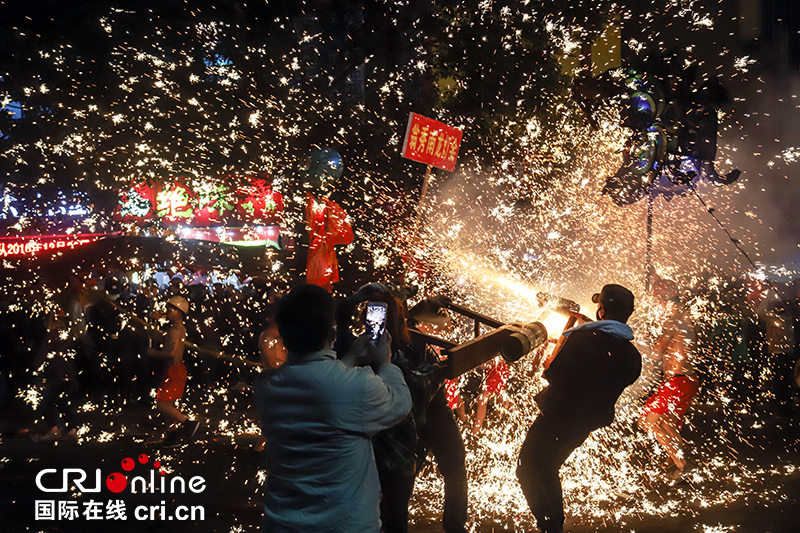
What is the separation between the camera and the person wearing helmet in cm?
655

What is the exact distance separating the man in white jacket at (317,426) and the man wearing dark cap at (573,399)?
182 centimetres

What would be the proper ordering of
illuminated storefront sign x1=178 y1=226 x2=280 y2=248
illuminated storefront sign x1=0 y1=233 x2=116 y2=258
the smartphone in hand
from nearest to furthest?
the smartphone in hand, illuminated storefront sign x1=0 y1=233 x2=116 y2=258, illuminated storefront sign x1=178 y1=226 x2=280 y2=248

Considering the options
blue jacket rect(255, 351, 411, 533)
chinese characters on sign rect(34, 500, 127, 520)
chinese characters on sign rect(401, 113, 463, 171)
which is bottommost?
chinese characters on sign rect(34, 500, 127, 520)

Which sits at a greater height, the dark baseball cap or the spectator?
the dark baseball cap

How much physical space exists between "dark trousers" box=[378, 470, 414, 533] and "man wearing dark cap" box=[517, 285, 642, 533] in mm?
1071

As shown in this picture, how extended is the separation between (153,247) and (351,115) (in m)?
3.51

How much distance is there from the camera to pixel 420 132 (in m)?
7.25

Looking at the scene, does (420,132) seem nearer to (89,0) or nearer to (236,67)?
(236,67)

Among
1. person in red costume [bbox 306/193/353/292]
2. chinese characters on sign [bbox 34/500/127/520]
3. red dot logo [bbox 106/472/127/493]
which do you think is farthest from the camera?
person in red costume [bbox 306/193/353/292]

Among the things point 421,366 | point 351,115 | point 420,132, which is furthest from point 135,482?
point 351,115

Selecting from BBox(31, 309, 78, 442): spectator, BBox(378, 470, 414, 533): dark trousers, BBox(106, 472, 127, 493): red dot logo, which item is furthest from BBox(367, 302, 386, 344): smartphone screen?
BBox(31, 309, 78, 442): spectator

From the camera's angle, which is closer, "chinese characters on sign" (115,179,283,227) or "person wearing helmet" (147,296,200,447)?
"person wearing helmet" (147,296,200,447)

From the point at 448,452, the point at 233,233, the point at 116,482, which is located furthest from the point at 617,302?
the point at 233,233

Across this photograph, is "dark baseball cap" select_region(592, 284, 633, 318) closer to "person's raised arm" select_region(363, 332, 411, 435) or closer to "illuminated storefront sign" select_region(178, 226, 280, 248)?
"person's raised arm" select_region(363, 332, 411, 435)
